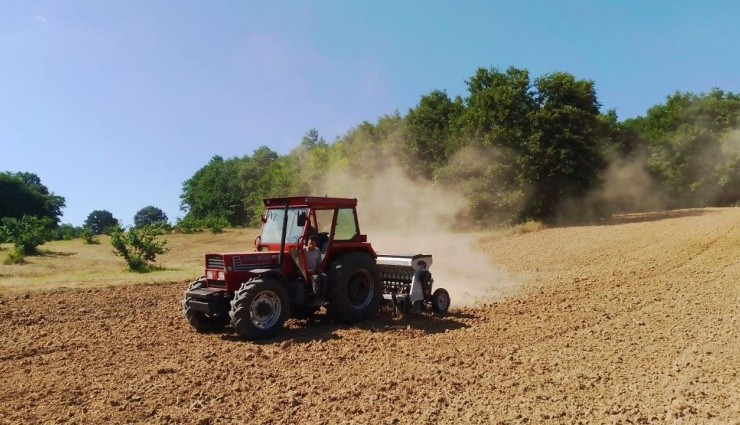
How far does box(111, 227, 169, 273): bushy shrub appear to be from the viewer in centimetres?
2361

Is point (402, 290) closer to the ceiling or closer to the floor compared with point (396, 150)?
closer to the floor

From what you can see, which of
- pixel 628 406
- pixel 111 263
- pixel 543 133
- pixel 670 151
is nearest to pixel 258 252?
pixel 628 406

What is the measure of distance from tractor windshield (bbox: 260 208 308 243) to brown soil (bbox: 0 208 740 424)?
1.66 meters

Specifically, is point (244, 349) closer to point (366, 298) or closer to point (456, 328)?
point (366, 298)

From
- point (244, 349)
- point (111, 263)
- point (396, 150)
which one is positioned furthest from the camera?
point (396, 150)

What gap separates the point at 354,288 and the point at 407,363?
310cm

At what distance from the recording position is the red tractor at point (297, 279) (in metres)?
9.85

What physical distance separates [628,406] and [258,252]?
641 cm

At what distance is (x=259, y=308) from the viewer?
32.2 ft

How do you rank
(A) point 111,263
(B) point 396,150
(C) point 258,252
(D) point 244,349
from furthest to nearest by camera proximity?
(B) point 396,150 < (A) point 111,263 < (C) point 258,252 < (D) point 244,349

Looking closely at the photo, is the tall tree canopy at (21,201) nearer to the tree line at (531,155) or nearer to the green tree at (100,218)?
the tree line at (531,155)

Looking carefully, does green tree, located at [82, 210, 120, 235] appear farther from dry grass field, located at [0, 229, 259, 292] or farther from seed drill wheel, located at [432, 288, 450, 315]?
seed drill wheel, located at [432, 288, 450, 315]

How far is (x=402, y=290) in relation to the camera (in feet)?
39.1

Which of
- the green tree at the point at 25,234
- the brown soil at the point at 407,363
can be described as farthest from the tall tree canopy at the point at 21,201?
the brown soil at the point at 407,363
